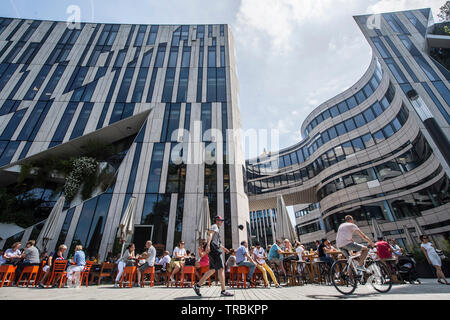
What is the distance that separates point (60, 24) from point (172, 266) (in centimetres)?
3035

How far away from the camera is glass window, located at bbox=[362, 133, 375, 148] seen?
22.9 metres

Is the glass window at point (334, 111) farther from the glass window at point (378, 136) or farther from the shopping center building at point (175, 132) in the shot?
the glass window at point (378, 136)

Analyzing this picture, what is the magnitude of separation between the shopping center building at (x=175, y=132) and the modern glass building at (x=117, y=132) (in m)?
0.10

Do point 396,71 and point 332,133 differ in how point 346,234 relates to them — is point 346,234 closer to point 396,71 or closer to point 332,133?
point 396,71

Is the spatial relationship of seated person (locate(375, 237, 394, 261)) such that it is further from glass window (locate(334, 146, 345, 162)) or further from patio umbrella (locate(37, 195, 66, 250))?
Answer: glass window (locate(334, 146, 345, 162))

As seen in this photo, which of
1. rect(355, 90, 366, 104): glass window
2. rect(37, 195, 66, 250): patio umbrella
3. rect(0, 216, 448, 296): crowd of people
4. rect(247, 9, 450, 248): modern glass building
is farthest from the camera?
rect(355, 90, 366, 104): glass window

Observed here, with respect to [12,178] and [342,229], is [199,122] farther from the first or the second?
[12,178]

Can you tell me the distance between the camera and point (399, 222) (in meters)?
19.3

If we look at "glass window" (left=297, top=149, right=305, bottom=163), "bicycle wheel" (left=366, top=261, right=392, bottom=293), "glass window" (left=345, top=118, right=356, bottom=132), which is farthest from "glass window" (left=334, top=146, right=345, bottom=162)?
"bicycle wheel" (left=366, top=261, right=392, bottom=293)

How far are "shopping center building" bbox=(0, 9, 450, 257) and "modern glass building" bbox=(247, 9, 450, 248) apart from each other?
0.42ft

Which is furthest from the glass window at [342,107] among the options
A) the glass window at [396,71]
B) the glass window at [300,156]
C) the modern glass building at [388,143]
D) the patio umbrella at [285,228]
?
the patio umbrella at [285,228]

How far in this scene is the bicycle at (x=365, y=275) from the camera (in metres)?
4.23

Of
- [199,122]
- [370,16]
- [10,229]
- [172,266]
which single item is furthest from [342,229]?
[370,16]

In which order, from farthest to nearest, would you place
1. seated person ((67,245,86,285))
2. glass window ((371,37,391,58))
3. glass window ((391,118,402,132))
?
glass window ((391,118,402,132))
glass window ((371,37,391,58))
seated person ((67,245,86,285))
